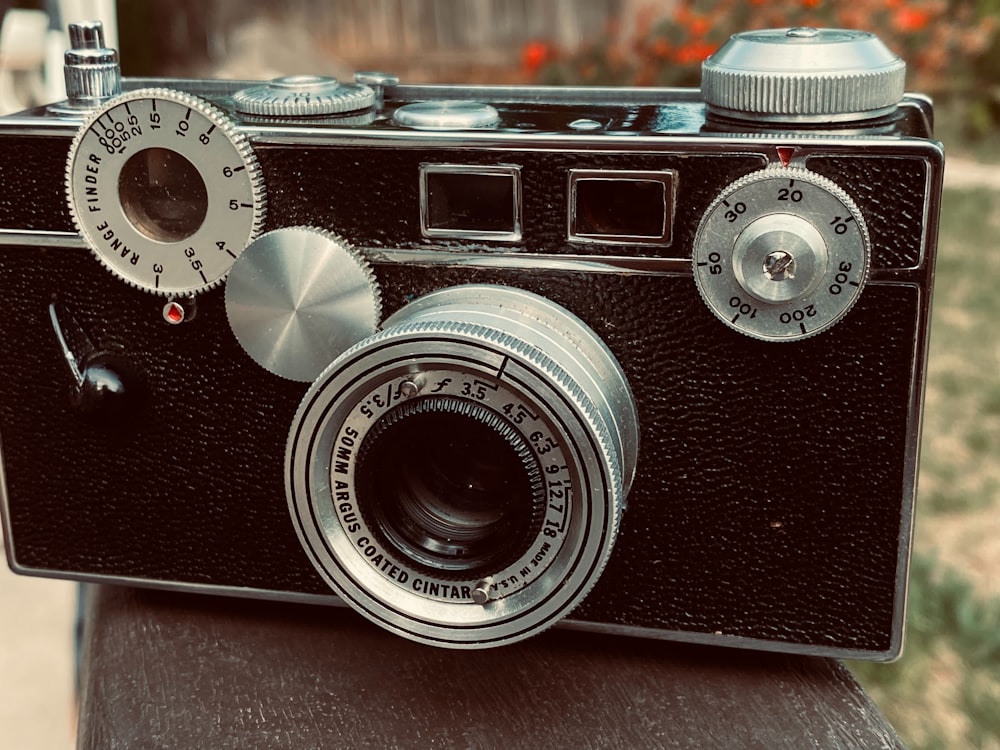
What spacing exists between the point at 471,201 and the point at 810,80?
201 mm

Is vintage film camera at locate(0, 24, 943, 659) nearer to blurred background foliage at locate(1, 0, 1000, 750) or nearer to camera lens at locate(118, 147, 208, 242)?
camera lens at locate(118, 147, 208, 242)

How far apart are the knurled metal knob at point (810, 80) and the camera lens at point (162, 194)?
0.32 meters

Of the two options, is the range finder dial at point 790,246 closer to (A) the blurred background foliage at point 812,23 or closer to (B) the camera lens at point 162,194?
(B) the camera lens at point 162,194

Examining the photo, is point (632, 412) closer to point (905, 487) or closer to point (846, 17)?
point (905, 487)

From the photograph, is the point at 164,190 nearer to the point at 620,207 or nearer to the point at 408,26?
the point at 620,207

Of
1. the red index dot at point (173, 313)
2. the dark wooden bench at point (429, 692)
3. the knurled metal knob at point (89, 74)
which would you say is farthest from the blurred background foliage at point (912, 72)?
the knurled metal knob at point (89, 74)

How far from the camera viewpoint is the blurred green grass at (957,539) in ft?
4.89

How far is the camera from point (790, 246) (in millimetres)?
660

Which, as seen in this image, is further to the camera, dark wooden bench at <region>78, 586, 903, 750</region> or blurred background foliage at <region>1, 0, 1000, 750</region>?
blurred background foliage at <region>1, 0, 1000, 750</region>

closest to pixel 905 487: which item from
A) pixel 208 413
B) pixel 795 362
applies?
pixel 795 362

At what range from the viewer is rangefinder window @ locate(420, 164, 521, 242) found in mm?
704

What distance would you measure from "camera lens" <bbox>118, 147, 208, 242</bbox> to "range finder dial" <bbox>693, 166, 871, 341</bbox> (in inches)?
12.0

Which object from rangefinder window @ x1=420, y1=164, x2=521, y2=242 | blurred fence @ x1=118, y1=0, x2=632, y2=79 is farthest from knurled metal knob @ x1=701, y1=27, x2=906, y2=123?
blurred fence @ x1=118, y1=0, x2=632, y2=79

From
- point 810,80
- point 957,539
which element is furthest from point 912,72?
point 810,80
